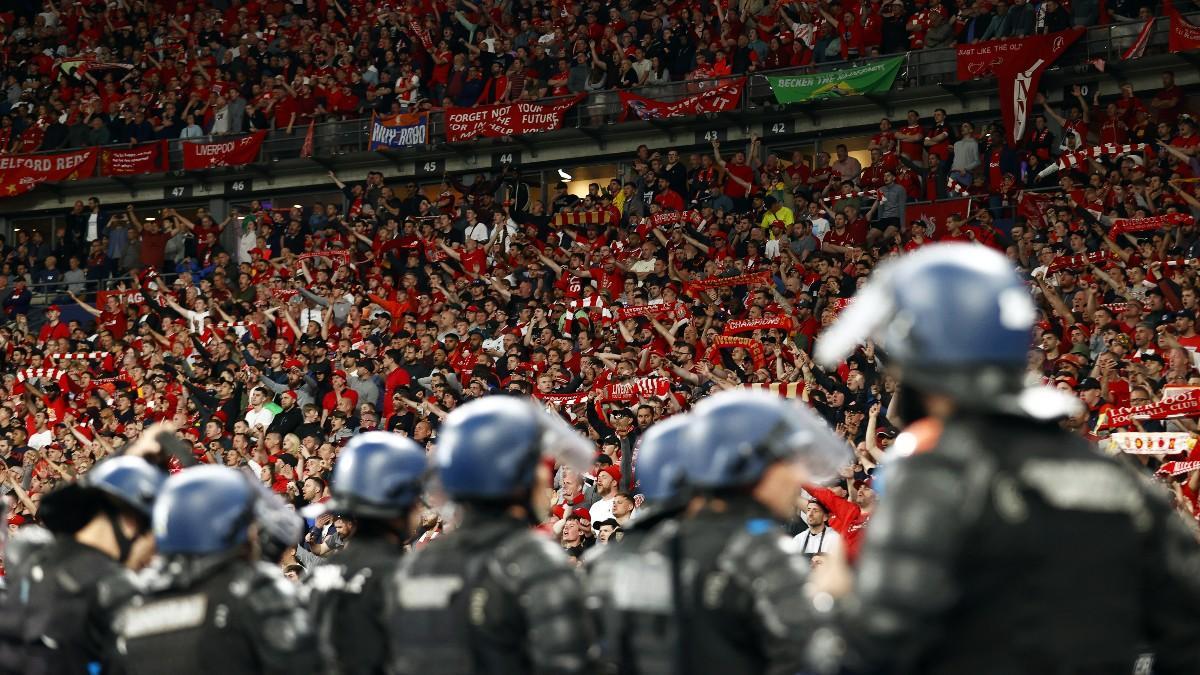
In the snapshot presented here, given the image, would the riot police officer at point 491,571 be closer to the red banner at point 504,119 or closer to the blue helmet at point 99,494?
the blue helmet at point 99,494

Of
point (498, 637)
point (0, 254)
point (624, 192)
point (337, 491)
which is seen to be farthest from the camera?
point (0, 254)

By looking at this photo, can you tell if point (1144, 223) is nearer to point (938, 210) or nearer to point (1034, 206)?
point (1034, 206)

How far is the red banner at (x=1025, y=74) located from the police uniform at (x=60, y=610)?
1791cm

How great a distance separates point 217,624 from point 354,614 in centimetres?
55

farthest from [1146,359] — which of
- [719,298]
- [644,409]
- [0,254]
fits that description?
[0,254]

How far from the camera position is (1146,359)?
535 inches

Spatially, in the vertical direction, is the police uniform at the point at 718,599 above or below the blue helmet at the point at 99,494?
above

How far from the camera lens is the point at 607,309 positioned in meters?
20.2

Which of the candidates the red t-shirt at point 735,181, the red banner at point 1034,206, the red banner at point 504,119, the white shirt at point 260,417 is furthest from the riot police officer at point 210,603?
the red banner at point 504,119

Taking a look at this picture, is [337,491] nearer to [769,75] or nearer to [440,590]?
[440,590]

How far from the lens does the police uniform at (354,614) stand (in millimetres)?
5750

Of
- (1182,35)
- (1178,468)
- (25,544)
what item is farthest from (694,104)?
(25,544)

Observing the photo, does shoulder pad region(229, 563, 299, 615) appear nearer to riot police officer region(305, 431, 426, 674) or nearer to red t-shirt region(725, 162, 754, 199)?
riot police officer region(305, 431, 426, 674)

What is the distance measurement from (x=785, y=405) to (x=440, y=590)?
131 cm
